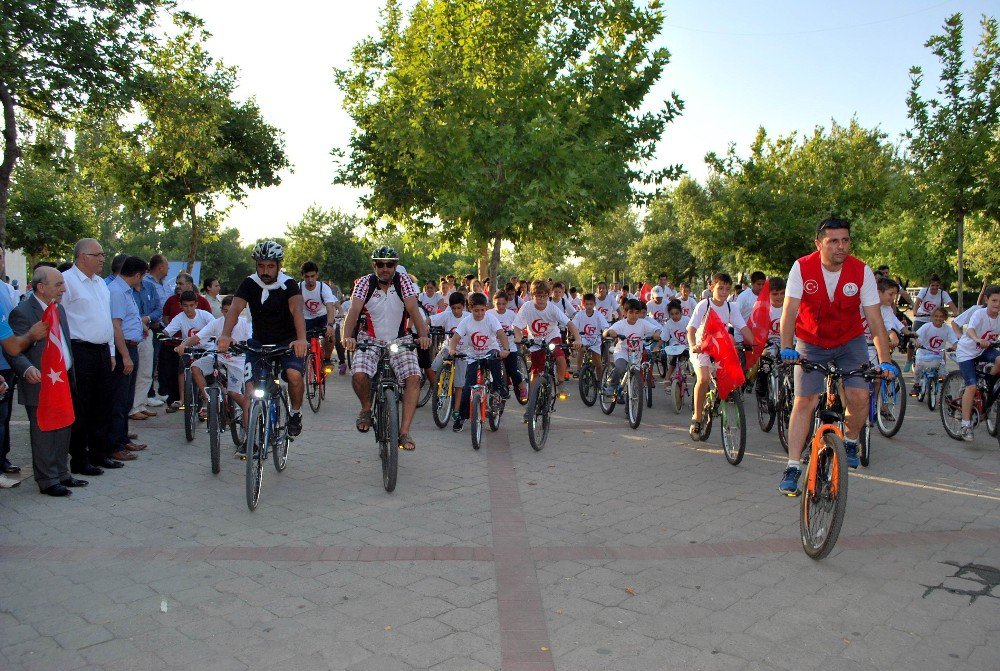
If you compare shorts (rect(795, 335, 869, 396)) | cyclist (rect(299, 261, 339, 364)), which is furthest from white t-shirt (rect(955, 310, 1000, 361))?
cyclist (rect(299, 261, 339, 364))

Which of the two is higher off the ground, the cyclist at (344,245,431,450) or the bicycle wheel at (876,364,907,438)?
the cyclist at (344,245,431,450)

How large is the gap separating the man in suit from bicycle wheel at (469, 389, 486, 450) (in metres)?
3.82

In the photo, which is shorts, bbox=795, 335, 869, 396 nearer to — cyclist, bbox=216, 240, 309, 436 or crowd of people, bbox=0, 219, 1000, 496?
crowd of people, bbox=0, 219, 1000, 496

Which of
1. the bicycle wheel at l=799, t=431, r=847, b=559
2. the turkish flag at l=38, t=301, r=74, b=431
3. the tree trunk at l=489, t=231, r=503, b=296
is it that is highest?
the tree trunk at l=489, t=231, r=503, b=296

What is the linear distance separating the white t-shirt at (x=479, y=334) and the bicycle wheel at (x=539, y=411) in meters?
0.66

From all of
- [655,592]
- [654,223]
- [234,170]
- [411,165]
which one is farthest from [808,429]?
[654,223]

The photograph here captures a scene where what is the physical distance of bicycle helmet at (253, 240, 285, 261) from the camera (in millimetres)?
6840

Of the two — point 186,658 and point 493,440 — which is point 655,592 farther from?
point 493,440

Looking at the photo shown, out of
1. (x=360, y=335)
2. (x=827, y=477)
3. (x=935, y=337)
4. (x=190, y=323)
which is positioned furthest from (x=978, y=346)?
(x=190, y=323)

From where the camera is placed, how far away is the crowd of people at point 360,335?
5.61 m

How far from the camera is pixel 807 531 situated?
5211 millimetres

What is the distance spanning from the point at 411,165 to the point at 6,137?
29.5 ft

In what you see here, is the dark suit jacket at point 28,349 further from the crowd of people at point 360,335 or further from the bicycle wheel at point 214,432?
the bicycle wheel at point 214,432

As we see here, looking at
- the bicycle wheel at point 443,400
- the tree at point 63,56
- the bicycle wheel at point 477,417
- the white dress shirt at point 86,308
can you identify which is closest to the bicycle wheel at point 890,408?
the bicycle wheel at point 477,417
